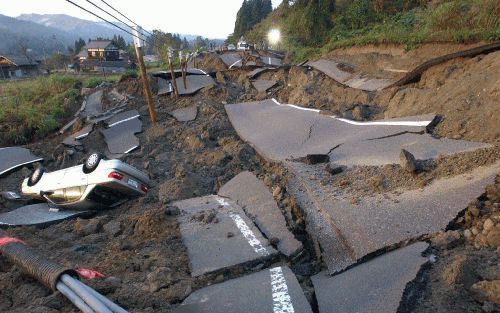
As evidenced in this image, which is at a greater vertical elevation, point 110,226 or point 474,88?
point 474,88

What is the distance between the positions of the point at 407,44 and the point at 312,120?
408cm

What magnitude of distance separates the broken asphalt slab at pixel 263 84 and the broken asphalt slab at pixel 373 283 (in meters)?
9.95

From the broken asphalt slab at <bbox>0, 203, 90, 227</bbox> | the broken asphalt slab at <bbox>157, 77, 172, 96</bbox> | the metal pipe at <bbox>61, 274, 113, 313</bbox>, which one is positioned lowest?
the broken asphalt slab at <bbox>0, 203, 90, 227</bbox>

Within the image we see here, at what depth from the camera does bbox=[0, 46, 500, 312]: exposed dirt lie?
9.26ft

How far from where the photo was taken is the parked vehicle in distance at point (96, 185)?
5.95 m

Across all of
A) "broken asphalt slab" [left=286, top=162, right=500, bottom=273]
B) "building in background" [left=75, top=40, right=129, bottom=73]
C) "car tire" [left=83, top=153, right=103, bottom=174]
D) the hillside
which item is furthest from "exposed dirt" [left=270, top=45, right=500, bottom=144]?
"building in background" [left=75, top=40, right=129, bottom=73]

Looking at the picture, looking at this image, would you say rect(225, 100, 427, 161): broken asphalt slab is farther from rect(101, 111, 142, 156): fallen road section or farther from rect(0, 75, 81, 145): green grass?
rect(0, 75, 81, 145): green grass

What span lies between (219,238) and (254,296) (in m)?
1.23

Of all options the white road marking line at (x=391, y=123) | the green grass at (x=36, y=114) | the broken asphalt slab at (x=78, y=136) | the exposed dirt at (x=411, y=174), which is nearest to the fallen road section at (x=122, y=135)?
the broken asphalt slab at (x=78, y=136)

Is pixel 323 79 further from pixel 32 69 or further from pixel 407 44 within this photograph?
pixel 32 69

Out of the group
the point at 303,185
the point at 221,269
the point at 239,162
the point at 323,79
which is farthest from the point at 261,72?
the point at 221,269

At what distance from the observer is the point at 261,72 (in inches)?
570

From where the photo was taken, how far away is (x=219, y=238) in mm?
4188

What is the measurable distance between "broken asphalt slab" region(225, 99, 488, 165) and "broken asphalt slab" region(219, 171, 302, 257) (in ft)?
2.96
